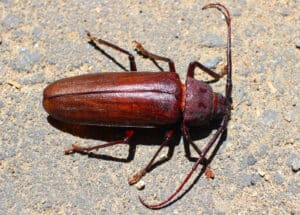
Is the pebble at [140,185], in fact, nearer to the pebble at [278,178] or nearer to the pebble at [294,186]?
the pebble at [278,178]

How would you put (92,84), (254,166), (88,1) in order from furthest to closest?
(88,1), (254,166), (92,84)

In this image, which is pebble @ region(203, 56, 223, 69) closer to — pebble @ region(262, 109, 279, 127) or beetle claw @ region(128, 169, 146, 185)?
pebble @ region(262, 109, 279, 127)

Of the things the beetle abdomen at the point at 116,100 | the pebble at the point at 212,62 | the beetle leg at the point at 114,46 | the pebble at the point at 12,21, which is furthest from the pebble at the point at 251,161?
the pebble at the point at 12,21

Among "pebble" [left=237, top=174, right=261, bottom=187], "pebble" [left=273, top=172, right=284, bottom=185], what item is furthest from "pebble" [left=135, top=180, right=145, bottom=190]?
"pebble" [left=273, top=172, right=284, bottom=185]

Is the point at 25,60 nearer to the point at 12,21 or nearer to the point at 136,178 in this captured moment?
the point at 12,21

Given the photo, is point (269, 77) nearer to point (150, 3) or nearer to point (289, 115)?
point (289, 115)

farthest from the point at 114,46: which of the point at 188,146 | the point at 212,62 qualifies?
the point at 188,146

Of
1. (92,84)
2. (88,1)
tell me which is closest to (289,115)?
(92,84)
